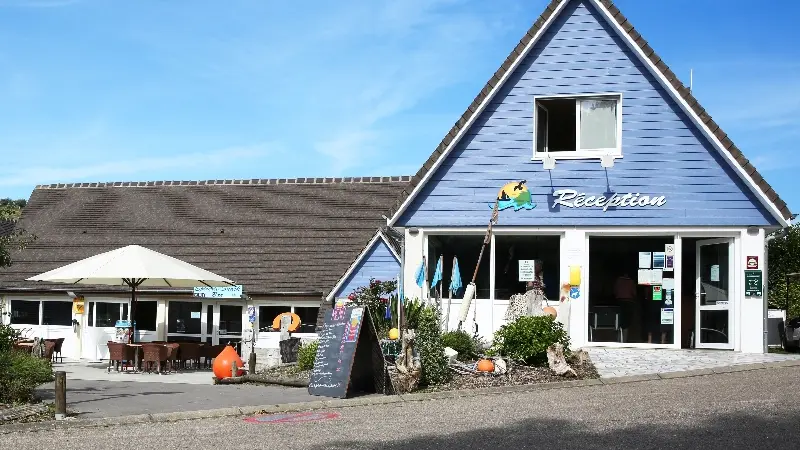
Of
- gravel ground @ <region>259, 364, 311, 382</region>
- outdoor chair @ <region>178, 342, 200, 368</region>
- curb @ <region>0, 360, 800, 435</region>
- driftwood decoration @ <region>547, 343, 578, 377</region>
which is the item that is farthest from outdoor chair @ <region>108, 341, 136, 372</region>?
driftwood decoration @ <region>547, 343, 578, 377</region>

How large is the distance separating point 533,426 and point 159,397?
6.73 meters

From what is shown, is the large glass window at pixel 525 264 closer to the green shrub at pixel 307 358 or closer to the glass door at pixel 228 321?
Result: the green shrub at pixel 307 358

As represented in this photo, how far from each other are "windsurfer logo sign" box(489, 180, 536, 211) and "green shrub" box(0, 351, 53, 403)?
28.1 ft

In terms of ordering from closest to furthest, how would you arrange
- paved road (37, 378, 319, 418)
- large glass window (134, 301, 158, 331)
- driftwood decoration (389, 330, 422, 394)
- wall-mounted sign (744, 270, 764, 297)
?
paved road (37, 378, 319, 418)
driftwood decoration (389, 330, 422, 394)
wall-mounted sign (744, 270, 764, 297)
large glass window (134, 301, 158, 331)

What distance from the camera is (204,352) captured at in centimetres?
2252

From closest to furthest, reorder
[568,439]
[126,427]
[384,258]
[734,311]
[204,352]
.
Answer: [568,439] → [126,427] → [734,311] → [204,352] → [384,258]

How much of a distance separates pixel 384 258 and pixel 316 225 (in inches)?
217

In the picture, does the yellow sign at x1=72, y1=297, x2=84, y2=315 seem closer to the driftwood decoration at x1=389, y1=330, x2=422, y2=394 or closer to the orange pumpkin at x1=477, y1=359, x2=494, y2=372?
the driftwood decoration at x1=389, y1=330, x2=422, y2=394

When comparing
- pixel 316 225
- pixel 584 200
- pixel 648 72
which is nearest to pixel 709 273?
pixel 584 200

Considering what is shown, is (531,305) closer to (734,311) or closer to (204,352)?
(734,311)

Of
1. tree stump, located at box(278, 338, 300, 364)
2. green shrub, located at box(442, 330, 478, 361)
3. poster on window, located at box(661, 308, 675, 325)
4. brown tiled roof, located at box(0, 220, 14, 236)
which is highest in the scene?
brown tiled roof, located at box(0, 220, 14, 236)

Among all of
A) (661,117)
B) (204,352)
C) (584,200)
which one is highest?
(661,117)

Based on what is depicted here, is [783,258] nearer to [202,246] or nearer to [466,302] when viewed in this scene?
[202,246]

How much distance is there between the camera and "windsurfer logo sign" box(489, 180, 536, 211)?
18.3m
